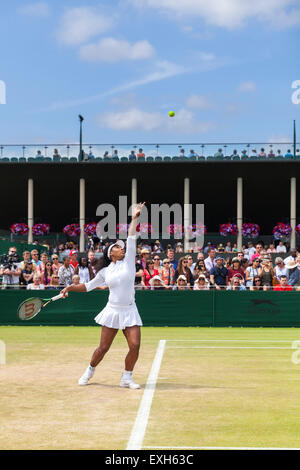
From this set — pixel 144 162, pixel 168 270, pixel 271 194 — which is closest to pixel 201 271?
pixel 168 270

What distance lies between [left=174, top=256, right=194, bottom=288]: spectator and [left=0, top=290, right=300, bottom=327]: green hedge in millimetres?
395

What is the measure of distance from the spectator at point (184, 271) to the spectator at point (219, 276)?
611 millimetres

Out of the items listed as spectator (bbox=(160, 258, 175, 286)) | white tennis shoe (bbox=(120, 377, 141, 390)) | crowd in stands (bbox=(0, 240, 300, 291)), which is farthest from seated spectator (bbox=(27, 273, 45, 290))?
white tennis shoe (bbox=(120, 377, 141, 390))

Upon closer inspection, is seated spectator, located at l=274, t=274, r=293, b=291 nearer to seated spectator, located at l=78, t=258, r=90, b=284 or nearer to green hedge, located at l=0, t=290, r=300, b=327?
green hedge, located at l=0, t=290, r=300, b=327

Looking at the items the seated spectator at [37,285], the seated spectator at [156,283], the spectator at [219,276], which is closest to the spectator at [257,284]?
the spectator at [219,276]

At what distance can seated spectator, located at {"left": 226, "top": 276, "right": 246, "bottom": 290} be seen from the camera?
1941 cm

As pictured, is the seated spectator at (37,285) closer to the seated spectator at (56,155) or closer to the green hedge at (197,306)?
the green hedge at (197,306)

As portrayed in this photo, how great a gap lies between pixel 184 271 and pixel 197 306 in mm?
1120

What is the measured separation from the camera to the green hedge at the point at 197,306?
19359mm

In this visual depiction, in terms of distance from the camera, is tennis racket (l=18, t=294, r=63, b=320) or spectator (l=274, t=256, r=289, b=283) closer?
tennis racket (l=18, t=294, r=63, b=320)

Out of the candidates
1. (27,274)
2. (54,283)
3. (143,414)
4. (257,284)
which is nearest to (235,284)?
(257,284)

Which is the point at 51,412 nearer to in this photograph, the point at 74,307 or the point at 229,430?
the point at 229,430

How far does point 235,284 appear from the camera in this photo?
1945cm

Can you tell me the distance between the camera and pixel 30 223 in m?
36.0
